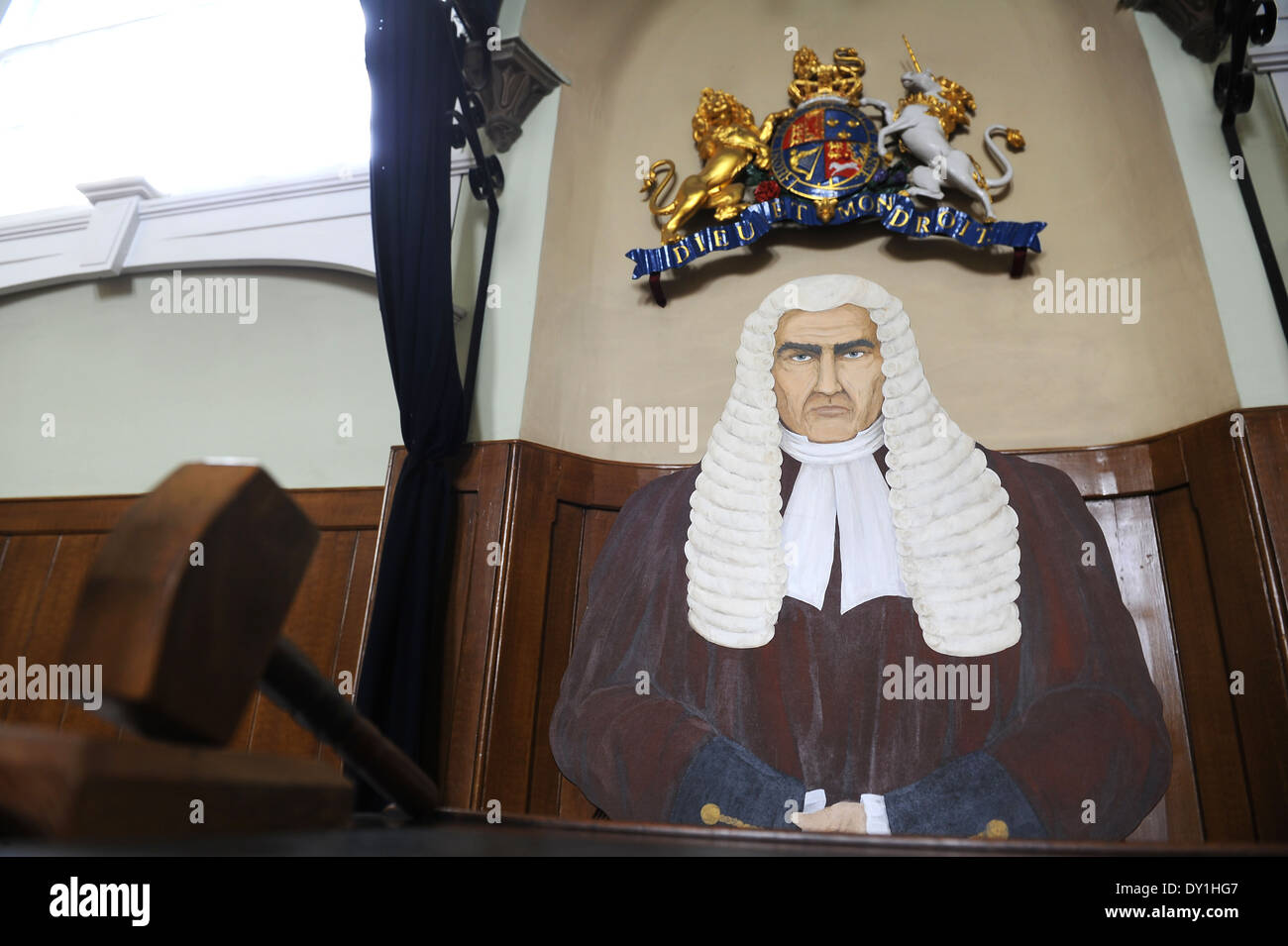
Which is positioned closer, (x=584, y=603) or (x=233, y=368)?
(x=584, y=603)

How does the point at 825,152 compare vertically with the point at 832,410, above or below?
above

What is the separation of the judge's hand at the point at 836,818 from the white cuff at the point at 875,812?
0.01 m

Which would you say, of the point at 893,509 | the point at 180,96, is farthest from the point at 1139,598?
the point at 180,96

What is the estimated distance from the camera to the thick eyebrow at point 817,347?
3346mm

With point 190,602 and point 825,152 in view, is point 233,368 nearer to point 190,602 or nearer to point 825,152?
point 825,152

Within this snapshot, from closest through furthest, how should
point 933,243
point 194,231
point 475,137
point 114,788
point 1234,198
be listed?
point 114,788 < point 1234,198 < point 475,137 < point 933,243 < point 194,231

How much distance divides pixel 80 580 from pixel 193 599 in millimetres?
3113

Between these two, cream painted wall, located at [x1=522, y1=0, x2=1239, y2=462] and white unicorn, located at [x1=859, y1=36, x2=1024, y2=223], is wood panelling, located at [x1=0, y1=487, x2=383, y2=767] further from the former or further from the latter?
white unicorn, located at [x1=859, y1=36, x2=1024, y2=223]

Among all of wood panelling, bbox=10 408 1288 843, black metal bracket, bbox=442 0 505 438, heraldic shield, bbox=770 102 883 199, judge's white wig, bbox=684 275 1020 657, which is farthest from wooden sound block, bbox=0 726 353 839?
heraldic shield, bbox=770 102 883 199

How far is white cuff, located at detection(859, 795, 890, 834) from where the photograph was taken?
103 inches

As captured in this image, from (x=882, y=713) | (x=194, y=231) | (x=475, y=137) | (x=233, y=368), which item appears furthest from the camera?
(x=194, y=231)

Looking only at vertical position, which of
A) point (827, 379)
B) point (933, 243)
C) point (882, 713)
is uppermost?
point (933, 243)

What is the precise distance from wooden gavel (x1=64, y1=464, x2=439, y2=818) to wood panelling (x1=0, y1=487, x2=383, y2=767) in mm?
2750

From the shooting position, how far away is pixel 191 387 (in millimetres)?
4164
